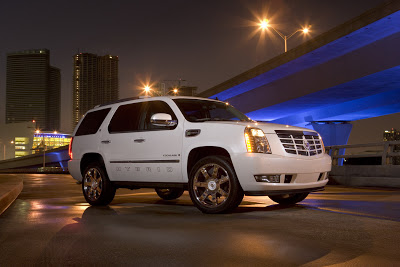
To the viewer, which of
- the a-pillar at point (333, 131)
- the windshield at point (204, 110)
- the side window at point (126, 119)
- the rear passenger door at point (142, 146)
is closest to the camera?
the rear passenger door at point (142, 146)

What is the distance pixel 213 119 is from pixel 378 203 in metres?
3.65

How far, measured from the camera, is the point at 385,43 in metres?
28.5

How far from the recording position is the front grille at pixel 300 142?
8.01 metres

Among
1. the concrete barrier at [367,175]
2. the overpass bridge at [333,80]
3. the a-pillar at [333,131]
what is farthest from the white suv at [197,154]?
the a-pillar at [333,131]

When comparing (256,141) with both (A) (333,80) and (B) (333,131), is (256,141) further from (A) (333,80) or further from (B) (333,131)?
(B) (333,131)

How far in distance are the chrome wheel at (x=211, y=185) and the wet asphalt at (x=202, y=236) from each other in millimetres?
320

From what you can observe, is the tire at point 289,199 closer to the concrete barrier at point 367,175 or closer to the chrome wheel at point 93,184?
the chrome wheel at point 93,184

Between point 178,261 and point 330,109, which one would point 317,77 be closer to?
point 330,109

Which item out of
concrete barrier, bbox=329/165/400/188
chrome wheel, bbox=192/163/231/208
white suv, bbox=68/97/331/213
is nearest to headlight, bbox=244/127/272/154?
white suv, bbox=68/97/331/213

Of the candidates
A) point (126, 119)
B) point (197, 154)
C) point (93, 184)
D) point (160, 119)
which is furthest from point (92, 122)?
point (197, 154)

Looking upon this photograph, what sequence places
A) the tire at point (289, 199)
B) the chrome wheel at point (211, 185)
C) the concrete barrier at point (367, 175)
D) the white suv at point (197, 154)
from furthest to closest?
the concrete barrier at point (367, 175) → the tire at point (289, 199) → the chrome wheel at point (211, 185) → the white suv at point (197, 154)

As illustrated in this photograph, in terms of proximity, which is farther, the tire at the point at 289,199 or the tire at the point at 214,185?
the tire at the point at 289,199

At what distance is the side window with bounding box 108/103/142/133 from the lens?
946 centimetres

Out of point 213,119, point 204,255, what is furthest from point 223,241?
point 213,119
